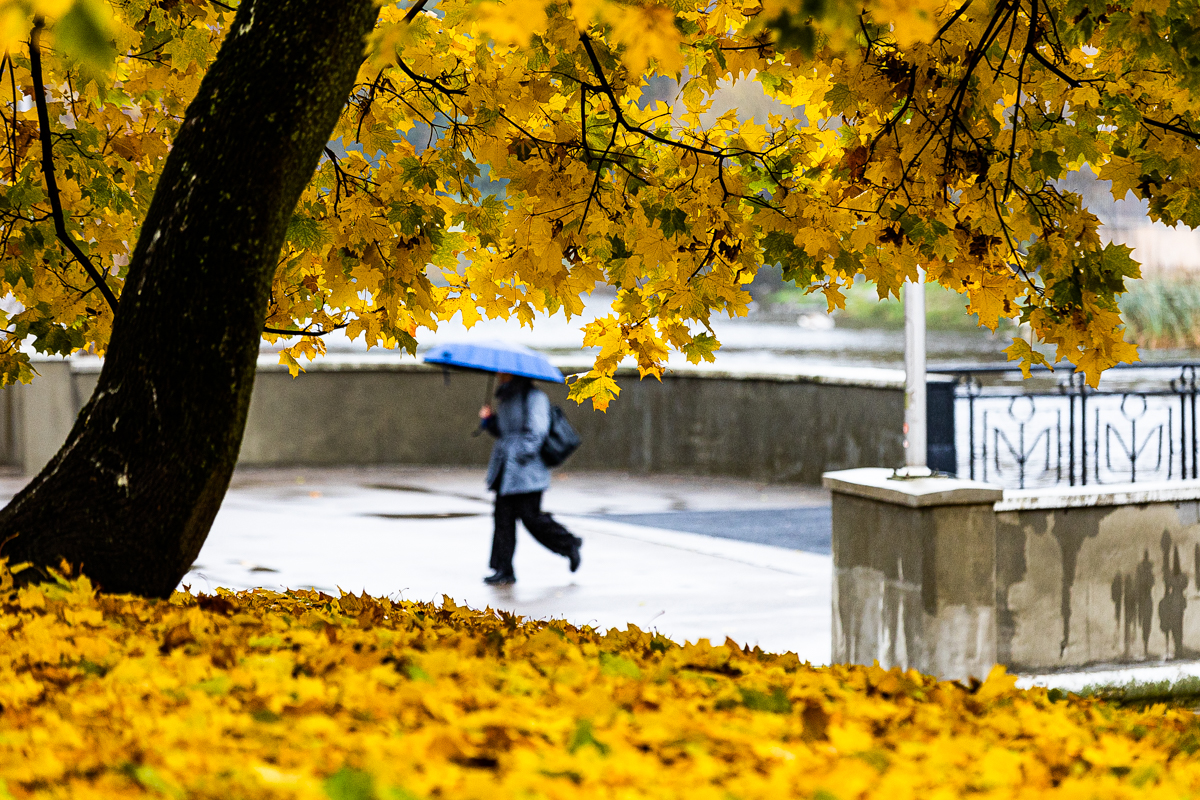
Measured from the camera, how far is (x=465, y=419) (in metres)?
17.7

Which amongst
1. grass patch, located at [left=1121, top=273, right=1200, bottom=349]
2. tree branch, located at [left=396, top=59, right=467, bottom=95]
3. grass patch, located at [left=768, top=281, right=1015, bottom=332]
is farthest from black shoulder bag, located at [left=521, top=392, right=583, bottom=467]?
grass patch, located at [left=768, top=281, right=1015, bottom=332]

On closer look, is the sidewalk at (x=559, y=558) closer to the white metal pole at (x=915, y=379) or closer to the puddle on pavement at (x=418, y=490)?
the puddle on pavement at (x=418, y=490)

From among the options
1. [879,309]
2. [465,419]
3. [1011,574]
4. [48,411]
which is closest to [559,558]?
[1011,574]

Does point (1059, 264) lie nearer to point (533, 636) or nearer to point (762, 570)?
point (533, 636)

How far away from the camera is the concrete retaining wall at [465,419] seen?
15547 mm

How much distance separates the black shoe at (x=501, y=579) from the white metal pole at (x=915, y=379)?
10.2 ft

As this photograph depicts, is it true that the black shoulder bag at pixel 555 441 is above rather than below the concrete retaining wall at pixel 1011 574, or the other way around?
above

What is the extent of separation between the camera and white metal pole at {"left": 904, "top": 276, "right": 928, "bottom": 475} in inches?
311

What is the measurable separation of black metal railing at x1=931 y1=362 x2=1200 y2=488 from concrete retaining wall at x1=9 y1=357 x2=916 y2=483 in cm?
199

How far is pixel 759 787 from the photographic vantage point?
6.87ft

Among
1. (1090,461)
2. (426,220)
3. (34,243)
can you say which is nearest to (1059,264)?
(426,220)

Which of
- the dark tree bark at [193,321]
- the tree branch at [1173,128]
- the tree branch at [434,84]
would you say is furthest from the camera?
the tree branch at [434,84]

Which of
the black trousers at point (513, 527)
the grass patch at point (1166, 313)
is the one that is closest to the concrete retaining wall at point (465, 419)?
the black trousers at point (513, 527)

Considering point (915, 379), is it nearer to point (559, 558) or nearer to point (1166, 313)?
point (559, 558)
